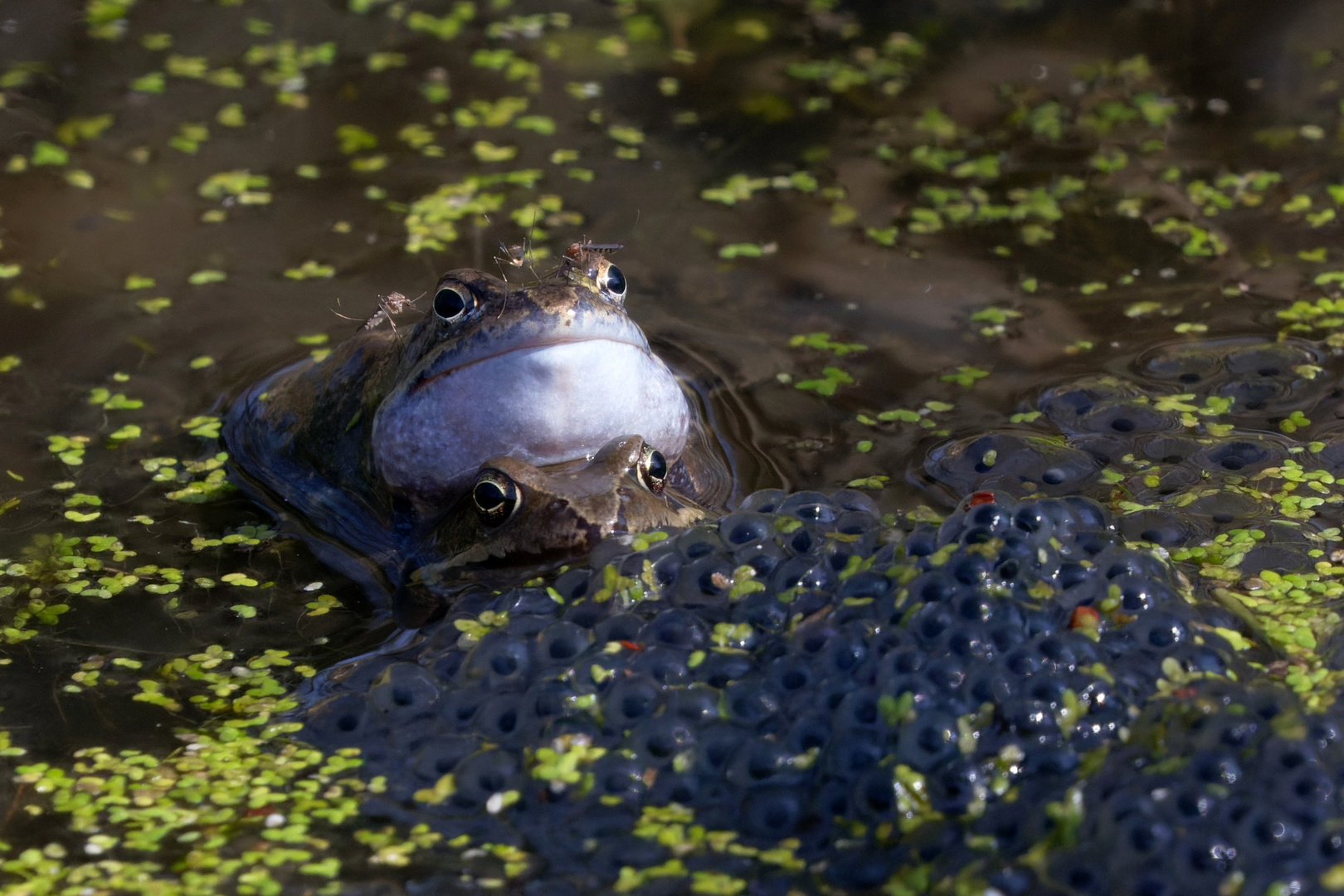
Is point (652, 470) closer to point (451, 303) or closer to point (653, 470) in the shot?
point (653, 470)

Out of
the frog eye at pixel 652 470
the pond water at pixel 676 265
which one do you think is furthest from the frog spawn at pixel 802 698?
the frog eye at pixel 652 470

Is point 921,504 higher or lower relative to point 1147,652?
lower

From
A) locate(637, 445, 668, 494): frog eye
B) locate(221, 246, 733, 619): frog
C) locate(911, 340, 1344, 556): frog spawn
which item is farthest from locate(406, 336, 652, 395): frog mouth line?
locate(911, 340, 1344, 556): frog spawn

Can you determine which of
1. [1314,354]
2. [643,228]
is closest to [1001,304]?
[1314,354]

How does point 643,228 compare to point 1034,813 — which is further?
point 643,228

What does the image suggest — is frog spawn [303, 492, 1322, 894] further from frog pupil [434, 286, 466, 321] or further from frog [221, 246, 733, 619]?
frog pupil [434, 286, 466, 321]

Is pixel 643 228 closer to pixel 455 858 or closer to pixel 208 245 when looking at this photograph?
pixel 208 245
